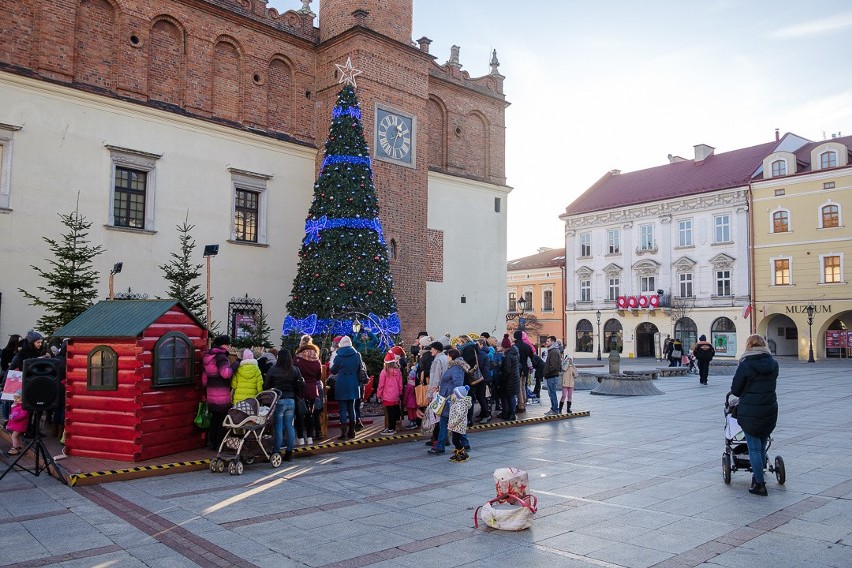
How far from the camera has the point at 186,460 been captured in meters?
9.43

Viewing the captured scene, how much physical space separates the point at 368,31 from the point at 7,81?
1047cm

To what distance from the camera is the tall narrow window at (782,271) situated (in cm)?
4241

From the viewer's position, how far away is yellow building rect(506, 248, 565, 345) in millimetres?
57812

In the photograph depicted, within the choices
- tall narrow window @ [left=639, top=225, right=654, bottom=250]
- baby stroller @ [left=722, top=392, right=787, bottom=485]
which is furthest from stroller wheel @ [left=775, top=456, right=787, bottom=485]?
tall narrow window @ [left=639, top=225, right=654, bottom=250]

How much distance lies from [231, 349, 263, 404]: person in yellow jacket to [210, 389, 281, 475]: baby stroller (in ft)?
1.17

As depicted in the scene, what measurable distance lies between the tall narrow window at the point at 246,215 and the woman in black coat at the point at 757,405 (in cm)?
1661

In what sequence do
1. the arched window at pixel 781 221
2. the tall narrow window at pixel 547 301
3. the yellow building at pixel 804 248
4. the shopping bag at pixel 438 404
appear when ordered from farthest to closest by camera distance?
1. the tall narrow window at pixel 547 301
2. the arched window at pixel 781 221
3. the yellow building at pixel 804 248
4. the shopping bag at pixel 438 404

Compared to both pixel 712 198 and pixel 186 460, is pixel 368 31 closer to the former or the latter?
pixel 186 460

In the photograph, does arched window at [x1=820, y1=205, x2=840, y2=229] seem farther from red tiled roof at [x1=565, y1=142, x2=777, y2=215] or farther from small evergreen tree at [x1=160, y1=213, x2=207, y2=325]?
small evergreen tree at [x1=160, y1=213, x2=207, y2=325]

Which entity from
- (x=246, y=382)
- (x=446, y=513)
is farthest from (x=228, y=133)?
(x=446, y=513)

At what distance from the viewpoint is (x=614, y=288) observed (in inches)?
2019

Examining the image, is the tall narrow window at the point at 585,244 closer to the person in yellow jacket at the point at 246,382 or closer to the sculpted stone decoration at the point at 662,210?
the sculpted stone decoration at the point at 662,210

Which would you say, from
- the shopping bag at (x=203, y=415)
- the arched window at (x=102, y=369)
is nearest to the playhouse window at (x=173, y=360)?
the shopping bag at (x=203, y=415)

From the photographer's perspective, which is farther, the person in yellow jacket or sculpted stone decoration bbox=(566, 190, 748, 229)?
sculpted stone decoration bbox=(566, 190, 748, 229)
